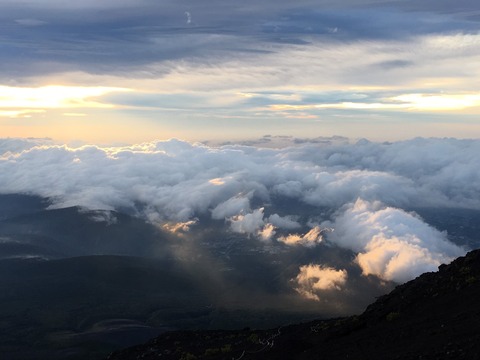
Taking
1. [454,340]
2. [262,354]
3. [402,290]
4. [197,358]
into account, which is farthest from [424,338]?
[197,358]

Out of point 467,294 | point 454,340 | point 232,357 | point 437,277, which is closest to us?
point 454,340

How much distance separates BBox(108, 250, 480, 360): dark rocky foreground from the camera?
151 ft

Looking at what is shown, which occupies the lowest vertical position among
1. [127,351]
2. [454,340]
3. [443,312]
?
[454,340]

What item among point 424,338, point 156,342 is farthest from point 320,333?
point 156,342

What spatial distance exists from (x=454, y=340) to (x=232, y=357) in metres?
34.2

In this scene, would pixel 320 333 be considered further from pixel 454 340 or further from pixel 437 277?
pixel 454 340

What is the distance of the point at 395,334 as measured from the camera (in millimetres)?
54375

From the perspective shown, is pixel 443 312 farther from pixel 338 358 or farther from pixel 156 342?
pixel 156 342

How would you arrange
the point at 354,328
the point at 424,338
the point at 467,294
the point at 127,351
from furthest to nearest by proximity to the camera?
1. the point at 127,351
2. the point at 354,328
3. the point at 467,294
4. the point at 424,338

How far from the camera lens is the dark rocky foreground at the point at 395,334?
46094mm

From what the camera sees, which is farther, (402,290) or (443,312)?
(402,290)

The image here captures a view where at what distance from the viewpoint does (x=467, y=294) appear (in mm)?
58500

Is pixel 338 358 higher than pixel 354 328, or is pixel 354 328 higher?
pixel 354 328

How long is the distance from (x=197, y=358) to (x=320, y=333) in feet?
63.9
